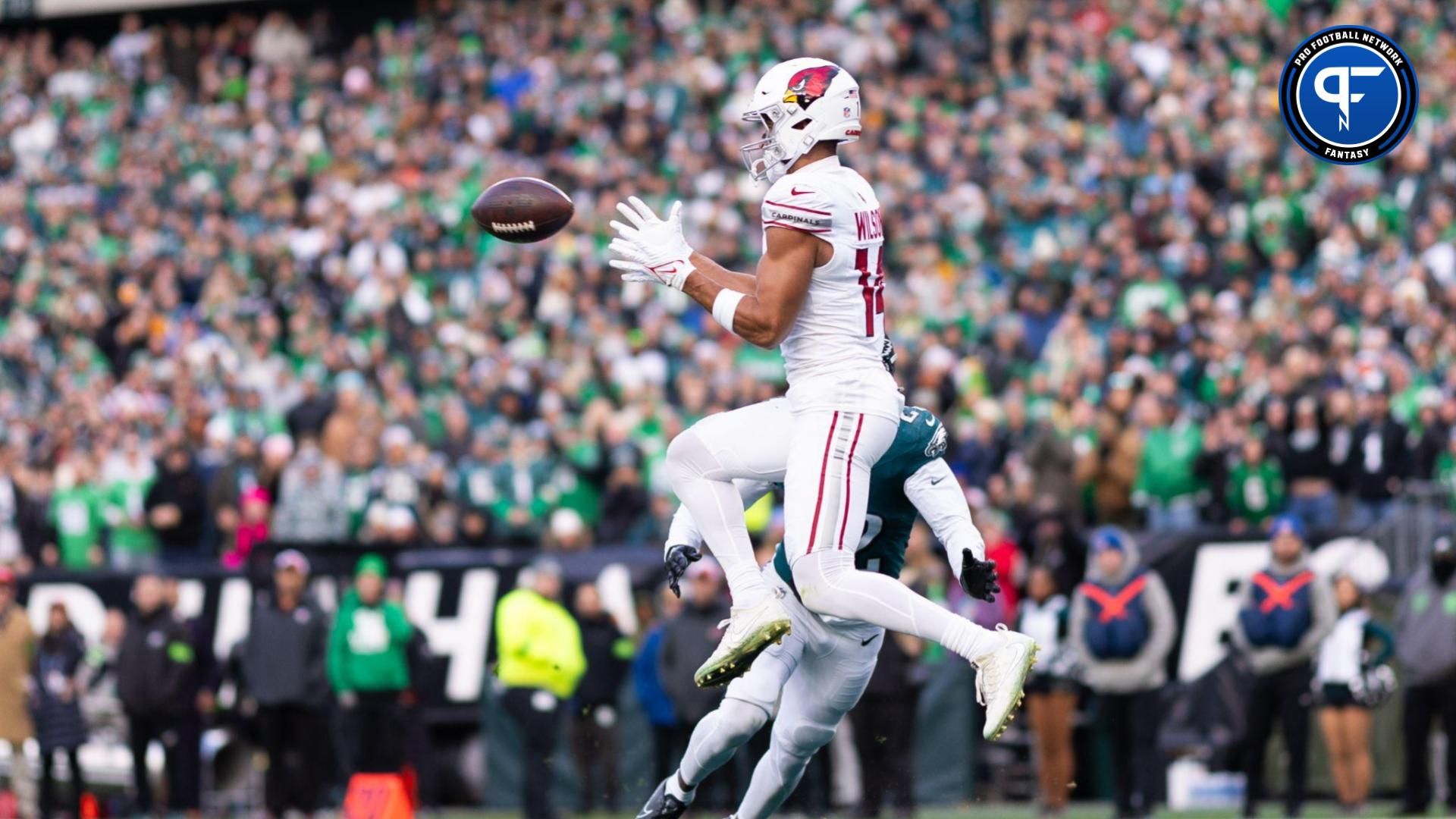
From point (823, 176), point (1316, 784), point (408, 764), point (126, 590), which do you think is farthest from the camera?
point (126, 590)

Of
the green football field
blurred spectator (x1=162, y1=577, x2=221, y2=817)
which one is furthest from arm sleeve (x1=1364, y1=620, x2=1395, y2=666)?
blurred spectator (x1=162, y1=577, x2=221, y2=817)

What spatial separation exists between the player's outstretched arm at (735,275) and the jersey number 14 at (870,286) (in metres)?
0.23

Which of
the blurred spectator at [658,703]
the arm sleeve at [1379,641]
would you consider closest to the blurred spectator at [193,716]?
the blurred spectator at [658,703]

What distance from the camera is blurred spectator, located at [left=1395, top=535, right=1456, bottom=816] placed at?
13406 millimetres

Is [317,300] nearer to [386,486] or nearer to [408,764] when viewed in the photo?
[386,486]

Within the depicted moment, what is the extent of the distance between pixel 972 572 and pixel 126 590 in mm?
10036

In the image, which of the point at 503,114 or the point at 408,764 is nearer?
the point at 408,764

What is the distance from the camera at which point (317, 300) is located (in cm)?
2156

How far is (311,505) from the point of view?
17000mm

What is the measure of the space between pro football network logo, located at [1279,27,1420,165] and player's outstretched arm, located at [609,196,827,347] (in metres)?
4.36

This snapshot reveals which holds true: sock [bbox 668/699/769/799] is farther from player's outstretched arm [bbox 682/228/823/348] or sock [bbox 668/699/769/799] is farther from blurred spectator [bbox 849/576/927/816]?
blurred spectator [bbox 849/576/927/816]

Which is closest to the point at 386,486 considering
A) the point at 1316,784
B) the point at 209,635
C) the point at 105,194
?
the point at 209,635

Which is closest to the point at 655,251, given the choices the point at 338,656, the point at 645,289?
the point at 338,656

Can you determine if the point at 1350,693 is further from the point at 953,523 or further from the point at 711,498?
the point at 711,498
